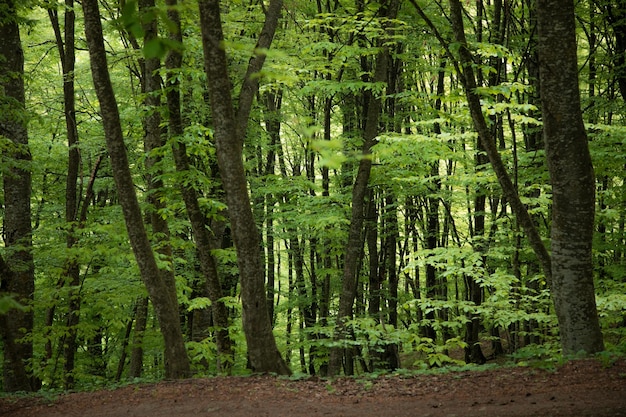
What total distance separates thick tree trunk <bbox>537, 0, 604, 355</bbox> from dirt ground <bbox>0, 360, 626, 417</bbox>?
750 millimetres

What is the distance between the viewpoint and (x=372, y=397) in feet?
20.9

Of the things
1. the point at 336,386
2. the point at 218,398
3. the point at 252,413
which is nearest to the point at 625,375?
the point at 336,386

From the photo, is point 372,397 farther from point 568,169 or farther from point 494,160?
point 494,160

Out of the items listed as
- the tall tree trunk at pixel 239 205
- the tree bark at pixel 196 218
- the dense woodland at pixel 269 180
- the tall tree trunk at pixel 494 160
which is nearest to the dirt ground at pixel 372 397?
the tall tree trunk at pixel 239 205

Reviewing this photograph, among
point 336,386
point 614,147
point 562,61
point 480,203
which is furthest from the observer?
point 480,203

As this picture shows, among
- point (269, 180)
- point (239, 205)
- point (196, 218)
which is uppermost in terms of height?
point (269, 180)

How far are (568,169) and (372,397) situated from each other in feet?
12.3

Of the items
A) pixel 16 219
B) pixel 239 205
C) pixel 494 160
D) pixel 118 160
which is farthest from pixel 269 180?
pixel 494 160

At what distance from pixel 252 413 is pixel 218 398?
3.55 ft

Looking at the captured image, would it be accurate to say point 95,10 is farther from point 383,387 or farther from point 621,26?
point 621,26

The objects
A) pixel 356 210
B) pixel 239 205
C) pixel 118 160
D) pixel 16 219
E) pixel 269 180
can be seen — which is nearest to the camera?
pixel 239 205

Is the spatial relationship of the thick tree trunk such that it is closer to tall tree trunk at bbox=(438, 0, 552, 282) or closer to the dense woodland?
the dense woodland

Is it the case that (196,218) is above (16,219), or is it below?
below

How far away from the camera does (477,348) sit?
15.2m
